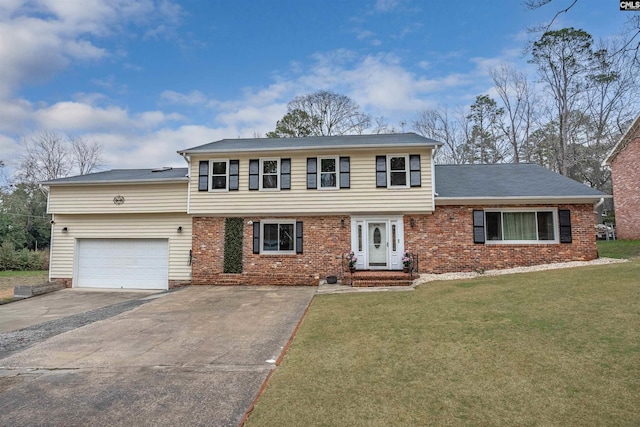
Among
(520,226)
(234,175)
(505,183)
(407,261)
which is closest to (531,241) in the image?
(520,226)

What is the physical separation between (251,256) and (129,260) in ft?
17.7

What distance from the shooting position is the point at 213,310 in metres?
8.62

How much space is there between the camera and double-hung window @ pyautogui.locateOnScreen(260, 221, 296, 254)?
13008mm

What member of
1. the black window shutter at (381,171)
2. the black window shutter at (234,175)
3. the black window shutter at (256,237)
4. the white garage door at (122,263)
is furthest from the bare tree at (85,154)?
the black window shutter at (381,171)

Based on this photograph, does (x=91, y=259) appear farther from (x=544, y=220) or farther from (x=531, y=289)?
(x=544, y=220)

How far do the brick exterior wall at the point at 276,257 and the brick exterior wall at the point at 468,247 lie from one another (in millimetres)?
2826

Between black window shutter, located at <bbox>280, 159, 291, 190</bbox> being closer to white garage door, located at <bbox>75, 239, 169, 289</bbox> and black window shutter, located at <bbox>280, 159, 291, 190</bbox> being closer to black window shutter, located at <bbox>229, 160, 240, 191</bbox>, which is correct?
black window shutter, located at <bbox>229, 160, 240, 191</bbox>

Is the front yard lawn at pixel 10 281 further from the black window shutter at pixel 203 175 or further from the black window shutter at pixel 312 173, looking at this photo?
the black window shutter at pixel 312 173

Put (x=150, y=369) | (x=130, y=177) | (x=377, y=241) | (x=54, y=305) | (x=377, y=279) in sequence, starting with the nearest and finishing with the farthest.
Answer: (x=150, y=369), (x=54, y=305), (x=377, y=279), (x=377, y=241), (x=130, y=177)

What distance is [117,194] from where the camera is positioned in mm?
13453

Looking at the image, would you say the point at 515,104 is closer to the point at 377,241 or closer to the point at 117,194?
the point at 377,241

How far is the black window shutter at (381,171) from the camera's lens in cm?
1232

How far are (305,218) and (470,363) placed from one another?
8.96 m

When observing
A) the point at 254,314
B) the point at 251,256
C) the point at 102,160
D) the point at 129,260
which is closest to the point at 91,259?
the point at 129,260
